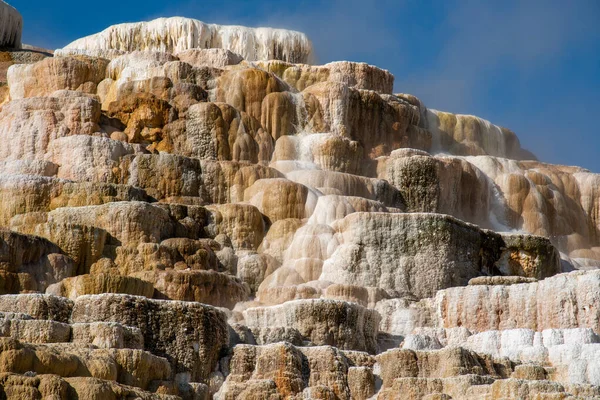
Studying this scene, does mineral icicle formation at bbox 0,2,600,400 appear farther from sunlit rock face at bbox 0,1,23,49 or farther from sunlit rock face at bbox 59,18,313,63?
sunlit rock face at bbox 59,18,313,63

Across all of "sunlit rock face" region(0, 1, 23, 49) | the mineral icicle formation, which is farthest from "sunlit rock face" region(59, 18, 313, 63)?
the mineral icicle formation

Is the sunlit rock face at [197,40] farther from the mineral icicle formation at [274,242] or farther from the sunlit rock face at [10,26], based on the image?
the mineral icicle formation at [274,242]

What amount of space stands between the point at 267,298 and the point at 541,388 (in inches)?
380

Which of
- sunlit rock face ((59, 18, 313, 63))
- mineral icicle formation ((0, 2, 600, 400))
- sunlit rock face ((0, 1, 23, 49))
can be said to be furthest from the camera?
sunlit rock face ((0, 1, 23, 49))

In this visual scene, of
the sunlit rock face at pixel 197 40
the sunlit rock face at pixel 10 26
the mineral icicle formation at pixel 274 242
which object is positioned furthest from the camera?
the sunlit rock face at pixel 10 26

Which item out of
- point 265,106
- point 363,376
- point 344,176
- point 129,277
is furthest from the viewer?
point 265,106

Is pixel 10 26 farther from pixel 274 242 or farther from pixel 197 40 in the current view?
pixel 274 242

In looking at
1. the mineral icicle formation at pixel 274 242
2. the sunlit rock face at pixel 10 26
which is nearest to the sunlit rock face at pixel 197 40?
the sunlit rock face at pixel 10 26

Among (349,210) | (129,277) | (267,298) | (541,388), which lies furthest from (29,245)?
(541,388)

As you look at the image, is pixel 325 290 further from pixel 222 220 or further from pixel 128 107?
pixel 128 107

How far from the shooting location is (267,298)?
1312 inches

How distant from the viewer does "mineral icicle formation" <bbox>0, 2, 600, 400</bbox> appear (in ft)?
89.1

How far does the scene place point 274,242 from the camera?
37.5 meters

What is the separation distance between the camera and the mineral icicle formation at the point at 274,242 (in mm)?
27156
